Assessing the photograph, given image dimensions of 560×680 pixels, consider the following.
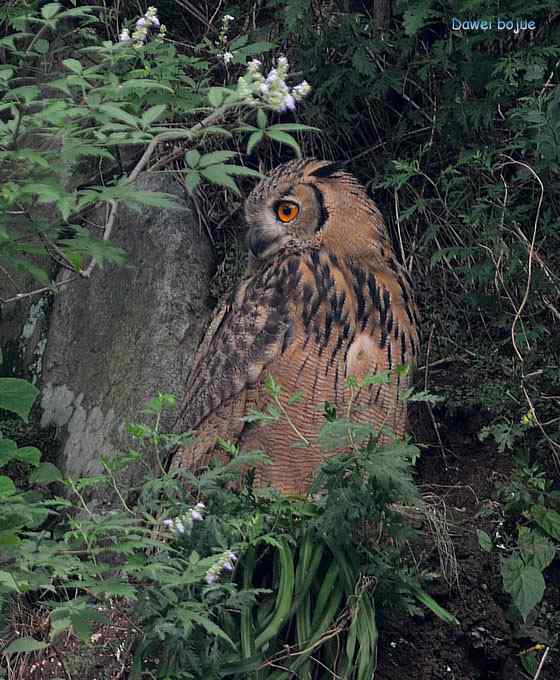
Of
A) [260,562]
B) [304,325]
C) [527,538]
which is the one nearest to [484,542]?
[527,538]

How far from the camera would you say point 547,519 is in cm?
314

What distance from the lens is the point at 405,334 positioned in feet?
11.8

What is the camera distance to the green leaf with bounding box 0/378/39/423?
2209 mm

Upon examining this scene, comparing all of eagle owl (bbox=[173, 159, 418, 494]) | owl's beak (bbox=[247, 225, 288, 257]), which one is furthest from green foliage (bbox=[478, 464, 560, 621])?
owl's beak (bbox=[247, 225, 288, 257])

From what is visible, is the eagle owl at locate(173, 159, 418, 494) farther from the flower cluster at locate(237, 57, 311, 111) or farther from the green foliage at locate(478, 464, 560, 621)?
the flower cluster at locate(237, 57, 311, 111)

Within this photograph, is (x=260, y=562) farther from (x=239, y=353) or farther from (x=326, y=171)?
(x=326, y=171)

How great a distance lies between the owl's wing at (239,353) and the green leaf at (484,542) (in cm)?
99

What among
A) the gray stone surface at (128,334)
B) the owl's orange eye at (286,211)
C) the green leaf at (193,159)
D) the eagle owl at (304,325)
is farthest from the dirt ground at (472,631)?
the green leaf at (193,159)

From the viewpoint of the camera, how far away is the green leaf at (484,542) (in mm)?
3154

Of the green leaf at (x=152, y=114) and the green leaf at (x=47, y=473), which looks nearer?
the green leaf at (x=152, y=114)

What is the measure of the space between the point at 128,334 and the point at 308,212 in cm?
120

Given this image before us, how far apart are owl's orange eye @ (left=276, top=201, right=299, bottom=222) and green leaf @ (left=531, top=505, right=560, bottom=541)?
1.40 m

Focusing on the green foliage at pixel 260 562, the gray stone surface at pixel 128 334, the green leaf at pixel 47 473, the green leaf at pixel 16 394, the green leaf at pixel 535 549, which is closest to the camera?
the green leaf at pixel 16 394

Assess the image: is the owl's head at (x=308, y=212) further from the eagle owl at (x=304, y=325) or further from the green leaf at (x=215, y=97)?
the green leaf at (x=215, y=97)
